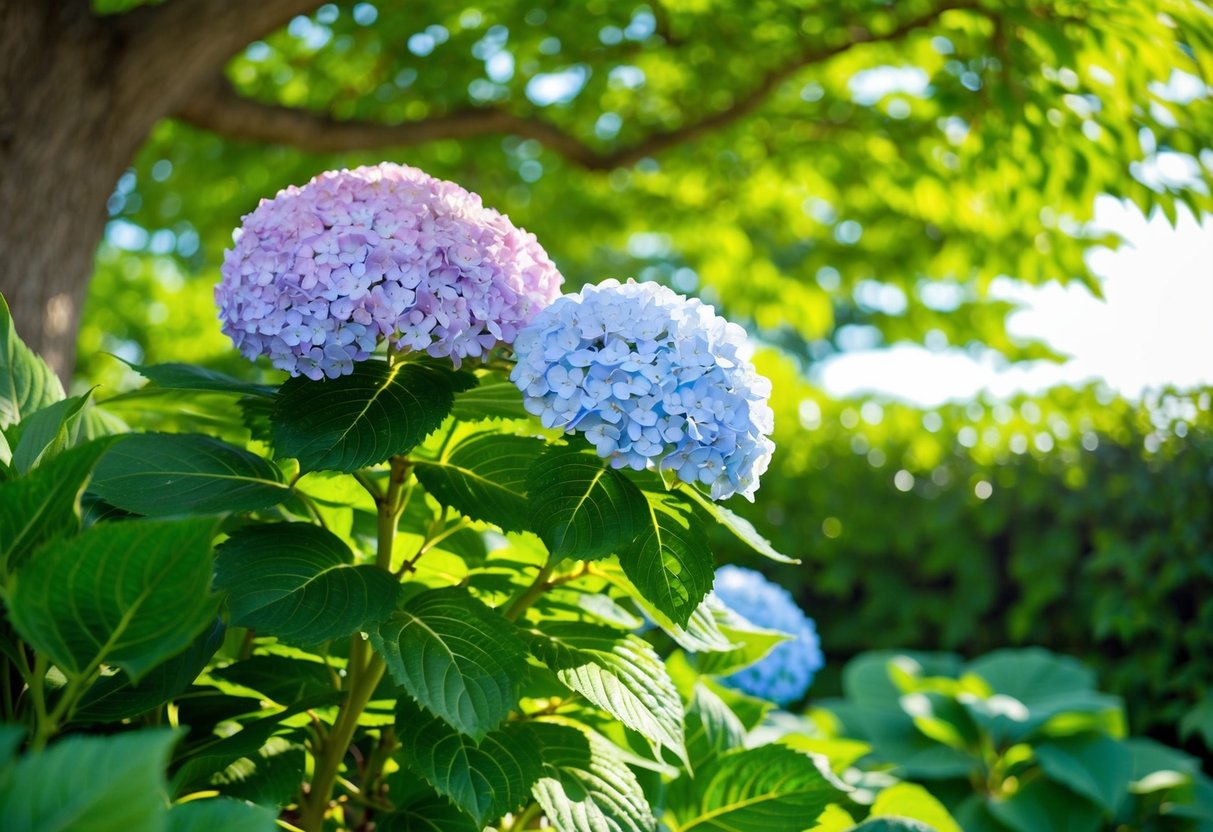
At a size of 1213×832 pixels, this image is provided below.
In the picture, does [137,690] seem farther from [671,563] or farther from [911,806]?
[911,806]

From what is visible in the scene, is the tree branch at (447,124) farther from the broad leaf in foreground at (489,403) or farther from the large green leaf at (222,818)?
the large green leaf at (222,818)

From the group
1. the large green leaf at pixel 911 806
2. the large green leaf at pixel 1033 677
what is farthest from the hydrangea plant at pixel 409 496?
the large green leaf at pixel 1033 677

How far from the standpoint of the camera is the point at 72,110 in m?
2.78

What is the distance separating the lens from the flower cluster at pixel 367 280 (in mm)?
1331

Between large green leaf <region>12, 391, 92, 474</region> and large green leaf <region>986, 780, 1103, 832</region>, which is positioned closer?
large green leaf <region>12, 391, 92, 474</region>

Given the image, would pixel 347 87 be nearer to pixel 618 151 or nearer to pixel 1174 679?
pixel 618 151

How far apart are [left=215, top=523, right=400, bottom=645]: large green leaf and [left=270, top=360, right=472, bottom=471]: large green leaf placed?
13 cm

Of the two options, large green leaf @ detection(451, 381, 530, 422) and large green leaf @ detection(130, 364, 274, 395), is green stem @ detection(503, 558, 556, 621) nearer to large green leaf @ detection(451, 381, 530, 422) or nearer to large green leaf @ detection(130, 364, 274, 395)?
large green leaf @ detection(451, 381, 530, 422)

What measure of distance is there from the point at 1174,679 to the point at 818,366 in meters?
19.6

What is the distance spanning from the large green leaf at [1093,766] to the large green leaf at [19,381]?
114 inches

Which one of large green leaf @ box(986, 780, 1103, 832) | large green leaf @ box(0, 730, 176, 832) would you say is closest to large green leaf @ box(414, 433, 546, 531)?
large green leaf @ box(0, 730, 176, 832)

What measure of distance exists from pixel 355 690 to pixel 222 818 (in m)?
0.62

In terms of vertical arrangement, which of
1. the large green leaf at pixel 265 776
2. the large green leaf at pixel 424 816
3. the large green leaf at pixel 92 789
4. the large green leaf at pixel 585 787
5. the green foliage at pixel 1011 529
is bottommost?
the green foliage at pixel 1011 529

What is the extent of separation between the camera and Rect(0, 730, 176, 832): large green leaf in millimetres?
718
